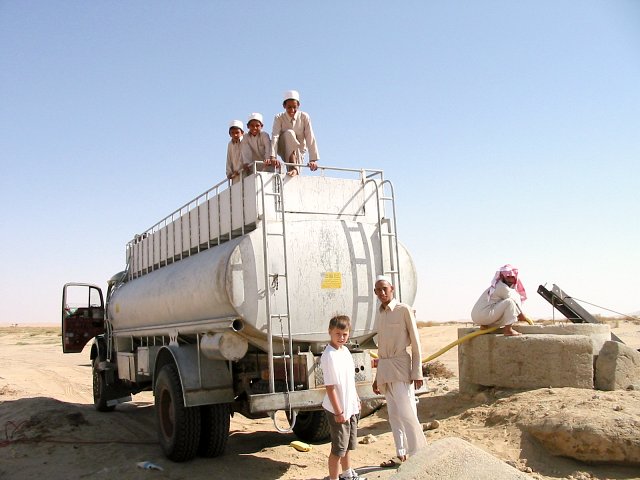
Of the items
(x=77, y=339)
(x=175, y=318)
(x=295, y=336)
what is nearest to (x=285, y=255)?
(x=295, y=336)

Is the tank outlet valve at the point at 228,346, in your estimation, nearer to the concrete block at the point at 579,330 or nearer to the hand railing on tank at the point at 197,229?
the hand railing on tank at the point at 197,229

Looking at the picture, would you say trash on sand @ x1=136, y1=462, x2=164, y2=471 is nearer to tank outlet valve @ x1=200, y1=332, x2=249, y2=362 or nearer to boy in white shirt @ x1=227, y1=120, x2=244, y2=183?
tank outlet valve @ x1=200, y1=332, x2=249, y2=362

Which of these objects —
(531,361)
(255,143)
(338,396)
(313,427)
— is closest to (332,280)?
(338,396)

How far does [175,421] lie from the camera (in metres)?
7.32

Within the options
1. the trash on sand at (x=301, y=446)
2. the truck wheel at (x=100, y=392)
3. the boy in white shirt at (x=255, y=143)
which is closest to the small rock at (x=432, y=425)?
the trash on sand at (x=301, y=446)

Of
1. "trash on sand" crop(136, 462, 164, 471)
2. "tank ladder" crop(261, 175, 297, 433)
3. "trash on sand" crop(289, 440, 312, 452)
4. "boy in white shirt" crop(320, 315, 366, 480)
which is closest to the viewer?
"boy in white shirt" crop(320, 315, 366, 480)

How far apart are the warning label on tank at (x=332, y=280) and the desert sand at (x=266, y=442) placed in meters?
1.77

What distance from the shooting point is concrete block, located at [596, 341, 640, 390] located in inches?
322

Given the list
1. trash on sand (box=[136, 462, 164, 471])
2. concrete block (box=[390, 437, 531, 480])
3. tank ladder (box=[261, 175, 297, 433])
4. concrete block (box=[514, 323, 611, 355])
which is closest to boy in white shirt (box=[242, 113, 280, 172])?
tank ladder (box=[261, 175, 297, 433])

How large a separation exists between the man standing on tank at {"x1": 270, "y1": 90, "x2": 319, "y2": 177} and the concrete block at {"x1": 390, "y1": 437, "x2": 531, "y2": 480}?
4.36 metres

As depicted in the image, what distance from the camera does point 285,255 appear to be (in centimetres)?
663

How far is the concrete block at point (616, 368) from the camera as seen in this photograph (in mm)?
8188

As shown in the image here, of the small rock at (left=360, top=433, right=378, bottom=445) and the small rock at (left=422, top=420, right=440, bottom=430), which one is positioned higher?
the small rock at (left=422, top=420, right=440, bottom=430)

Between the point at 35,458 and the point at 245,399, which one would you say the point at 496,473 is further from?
the point at 35,458
